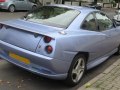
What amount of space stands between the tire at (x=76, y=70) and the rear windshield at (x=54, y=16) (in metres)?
0.72

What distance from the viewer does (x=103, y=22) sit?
23.3ft

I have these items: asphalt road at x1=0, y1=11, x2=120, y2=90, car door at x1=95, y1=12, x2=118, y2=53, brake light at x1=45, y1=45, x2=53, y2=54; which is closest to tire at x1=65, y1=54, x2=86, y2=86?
asphalt road at x1=0, y1=11, x2=120, y2=90

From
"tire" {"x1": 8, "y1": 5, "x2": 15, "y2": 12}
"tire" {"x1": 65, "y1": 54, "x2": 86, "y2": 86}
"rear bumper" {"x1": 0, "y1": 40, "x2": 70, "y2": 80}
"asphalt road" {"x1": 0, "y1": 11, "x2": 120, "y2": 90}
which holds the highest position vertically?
"rear bumper" {"x1": 0, "y1": 40, "x2": 70, "y2": 80}

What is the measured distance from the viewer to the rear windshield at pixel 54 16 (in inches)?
232

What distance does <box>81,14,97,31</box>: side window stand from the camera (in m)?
6.13

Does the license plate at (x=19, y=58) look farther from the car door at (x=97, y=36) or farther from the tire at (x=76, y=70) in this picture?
the car door at (x=97, y=36)

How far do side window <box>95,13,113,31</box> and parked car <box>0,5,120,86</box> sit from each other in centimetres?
3

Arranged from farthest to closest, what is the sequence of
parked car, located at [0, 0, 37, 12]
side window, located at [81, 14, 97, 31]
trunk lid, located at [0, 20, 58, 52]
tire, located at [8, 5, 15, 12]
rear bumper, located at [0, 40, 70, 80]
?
tire, located at [8, 5, 15, 12], parked car, located at [0, 0, 37, 12], side window, located at [81, 14, 97, 31], trunk lid, located at [0, 20, 58, 52], rear bumper, located at [0, 40, 70, 80]

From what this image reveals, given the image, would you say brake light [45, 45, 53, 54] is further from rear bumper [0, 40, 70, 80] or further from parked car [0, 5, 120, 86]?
rear bumper [0, 40, 70, 80]

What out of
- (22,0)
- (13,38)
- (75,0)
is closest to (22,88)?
(13,38)

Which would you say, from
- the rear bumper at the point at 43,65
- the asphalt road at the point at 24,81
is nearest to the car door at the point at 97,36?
the asphalt road at the point at 24,81

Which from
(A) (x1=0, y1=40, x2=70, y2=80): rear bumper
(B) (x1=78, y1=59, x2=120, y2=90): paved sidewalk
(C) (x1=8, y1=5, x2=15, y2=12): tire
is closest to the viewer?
(A) (x1=0, y1=40, x2=70, y2=80): rear bumper

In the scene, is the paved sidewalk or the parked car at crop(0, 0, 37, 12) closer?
the paved sidewalk

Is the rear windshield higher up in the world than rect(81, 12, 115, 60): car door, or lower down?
higher up
